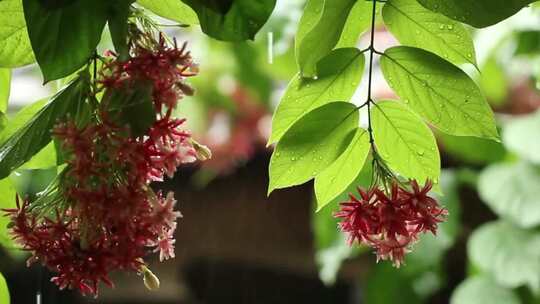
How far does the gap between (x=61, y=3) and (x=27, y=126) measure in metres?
0.07

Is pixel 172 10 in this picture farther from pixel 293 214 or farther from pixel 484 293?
pixel 293 214

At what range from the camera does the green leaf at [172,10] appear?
499 millimetres

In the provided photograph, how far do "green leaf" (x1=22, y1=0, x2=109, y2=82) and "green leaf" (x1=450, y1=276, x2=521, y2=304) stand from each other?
3.62 ft

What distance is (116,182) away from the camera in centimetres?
44

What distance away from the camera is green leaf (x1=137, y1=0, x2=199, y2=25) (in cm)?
50

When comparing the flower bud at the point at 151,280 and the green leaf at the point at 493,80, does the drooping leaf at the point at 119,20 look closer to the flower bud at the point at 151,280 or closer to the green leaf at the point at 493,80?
the flower bud at the point at 151,280

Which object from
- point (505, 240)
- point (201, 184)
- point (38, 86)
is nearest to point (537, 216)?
point (505, 240)

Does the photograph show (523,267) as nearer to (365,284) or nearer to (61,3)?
(365,284)

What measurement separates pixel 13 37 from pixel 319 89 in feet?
0.54

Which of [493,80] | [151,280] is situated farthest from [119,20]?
[493,80]

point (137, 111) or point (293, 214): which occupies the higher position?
point (137, 111)

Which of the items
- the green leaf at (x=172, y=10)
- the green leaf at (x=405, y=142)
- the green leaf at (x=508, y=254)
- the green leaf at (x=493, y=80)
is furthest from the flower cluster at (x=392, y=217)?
the green leaf at (x=493, y=80)

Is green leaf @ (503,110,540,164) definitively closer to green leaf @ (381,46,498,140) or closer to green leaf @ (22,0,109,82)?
Answer: green leaf @ (381,46,498,140)

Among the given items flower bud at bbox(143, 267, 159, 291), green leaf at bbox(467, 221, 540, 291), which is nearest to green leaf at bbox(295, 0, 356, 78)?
flower bud at bbox(143, 267, 159, 291)
